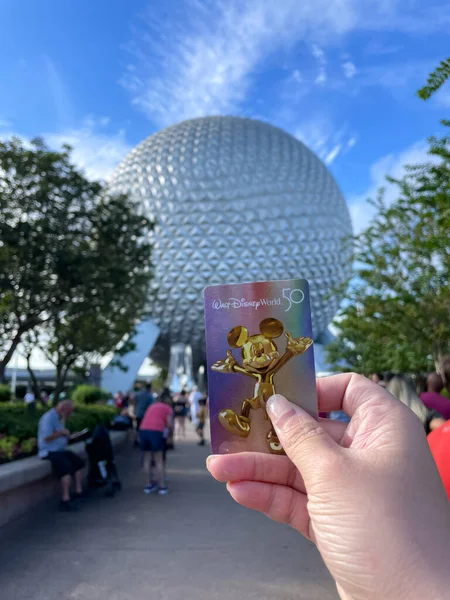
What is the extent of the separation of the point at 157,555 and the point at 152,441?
3.33m

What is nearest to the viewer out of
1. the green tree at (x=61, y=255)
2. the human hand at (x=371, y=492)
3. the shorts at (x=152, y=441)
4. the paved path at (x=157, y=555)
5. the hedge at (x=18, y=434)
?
the human hand at (x=371, y=492)

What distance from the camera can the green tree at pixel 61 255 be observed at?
10617 mm

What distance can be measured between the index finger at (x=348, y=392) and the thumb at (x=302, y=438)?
0.79 ft

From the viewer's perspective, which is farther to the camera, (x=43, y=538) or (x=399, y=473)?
(x=43, y=538)

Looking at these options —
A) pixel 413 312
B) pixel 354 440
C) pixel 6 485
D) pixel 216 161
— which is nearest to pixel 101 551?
pixel 6 485

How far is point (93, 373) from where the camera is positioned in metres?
Answer: 23.5

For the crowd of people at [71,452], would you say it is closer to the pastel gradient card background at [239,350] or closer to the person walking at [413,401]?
the person walking at [413,401]

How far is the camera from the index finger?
70.9 inches

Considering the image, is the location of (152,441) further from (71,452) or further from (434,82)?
(434,82)

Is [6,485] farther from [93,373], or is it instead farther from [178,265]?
[178,265]

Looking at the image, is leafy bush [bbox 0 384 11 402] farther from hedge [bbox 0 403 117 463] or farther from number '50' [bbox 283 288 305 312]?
number '50' [bbox 283 288 305 312]

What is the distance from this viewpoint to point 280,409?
1688 mm

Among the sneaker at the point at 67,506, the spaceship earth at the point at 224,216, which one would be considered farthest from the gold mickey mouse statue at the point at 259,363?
the spaceship earth at the point at 224,216

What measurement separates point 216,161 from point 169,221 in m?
4.42
